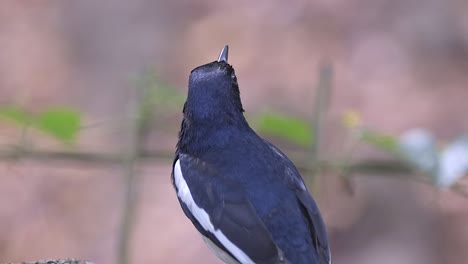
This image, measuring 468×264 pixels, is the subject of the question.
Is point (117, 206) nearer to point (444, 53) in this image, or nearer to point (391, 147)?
point (444, 53)

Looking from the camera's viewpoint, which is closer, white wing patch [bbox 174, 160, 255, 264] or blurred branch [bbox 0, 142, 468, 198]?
white wing patch [bbox 174, 160, 255, 264]

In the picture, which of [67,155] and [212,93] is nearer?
[212,93]

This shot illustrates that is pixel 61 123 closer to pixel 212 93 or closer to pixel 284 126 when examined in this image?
pixel 212 93

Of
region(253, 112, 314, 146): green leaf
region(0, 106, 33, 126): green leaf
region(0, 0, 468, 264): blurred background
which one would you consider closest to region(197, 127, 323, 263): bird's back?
region(253, 112, 314, 146): green leaf

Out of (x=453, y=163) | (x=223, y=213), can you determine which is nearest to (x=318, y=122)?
(x=453, y=163)

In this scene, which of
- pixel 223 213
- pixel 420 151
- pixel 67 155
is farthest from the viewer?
pixel 67 155

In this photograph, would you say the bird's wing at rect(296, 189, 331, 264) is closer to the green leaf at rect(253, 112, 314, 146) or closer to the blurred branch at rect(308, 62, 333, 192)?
the green leaf at rect(253, 112, 314, 146)

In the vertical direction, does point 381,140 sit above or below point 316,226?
above
